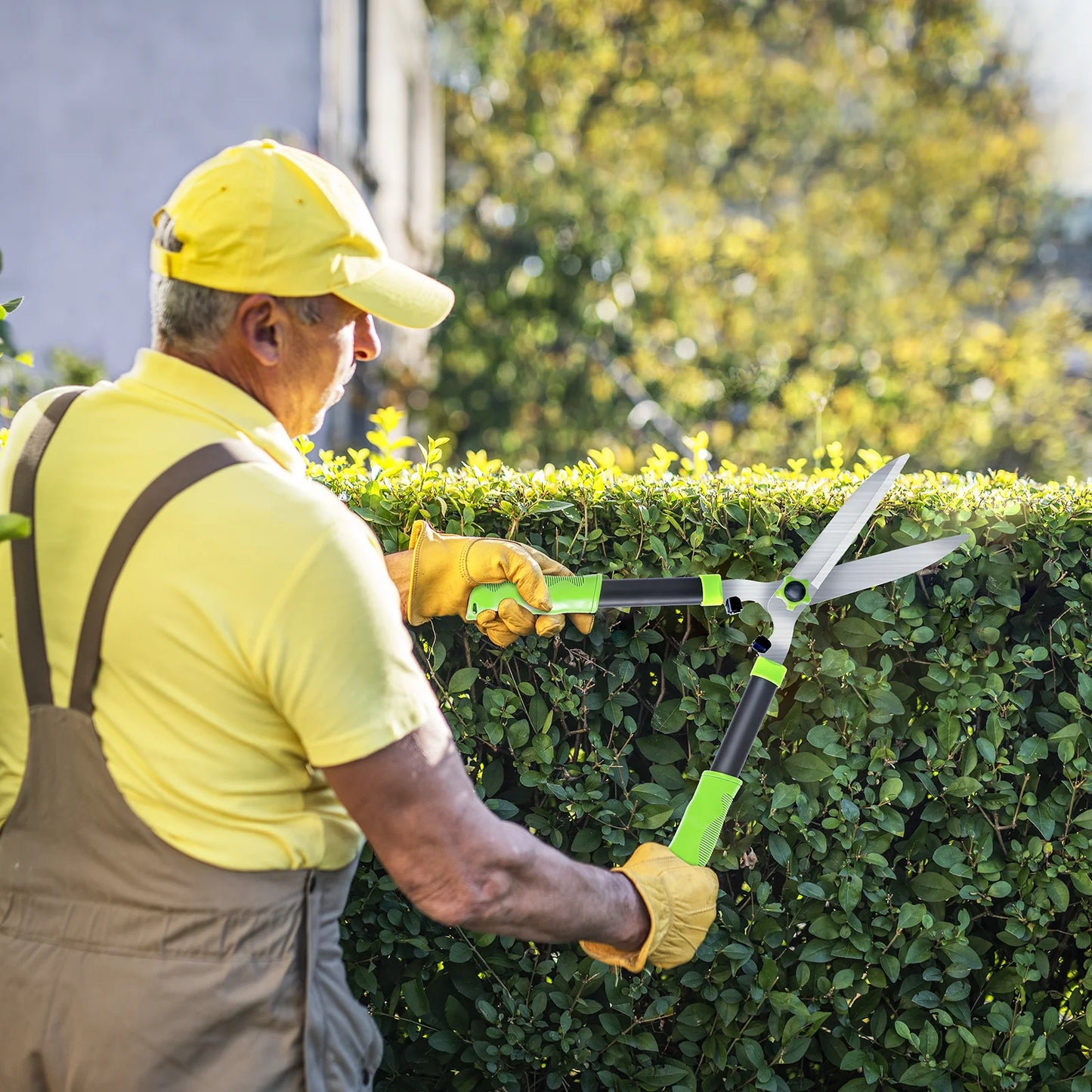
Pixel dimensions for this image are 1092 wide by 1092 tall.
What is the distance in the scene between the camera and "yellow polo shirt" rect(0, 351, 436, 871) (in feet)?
4.51

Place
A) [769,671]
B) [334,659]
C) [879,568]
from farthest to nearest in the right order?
1. [879,568]
2. [769,671]
3. [334,659]

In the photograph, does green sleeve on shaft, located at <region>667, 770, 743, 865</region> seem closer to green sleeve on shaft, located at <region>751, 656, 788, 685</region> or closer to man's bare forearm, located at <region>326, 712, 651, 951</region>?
green sleeve on shaft, located at <region>751, 656, 788, 685</region>

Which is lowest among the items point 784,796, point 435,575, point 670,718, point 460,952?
point 460,952

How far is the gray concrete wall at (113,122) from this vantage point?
26.5 ft

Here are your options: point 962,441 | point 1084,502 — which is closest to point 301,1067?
point 1084,502

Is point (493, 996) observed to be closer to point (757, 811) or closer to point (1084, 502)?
point (757, 811)

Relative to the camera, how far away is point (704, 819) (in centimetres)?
196

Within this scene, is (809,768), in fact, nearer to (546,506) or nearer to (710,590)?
(710,590)

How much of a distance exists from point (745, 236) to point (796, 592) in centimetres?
1425

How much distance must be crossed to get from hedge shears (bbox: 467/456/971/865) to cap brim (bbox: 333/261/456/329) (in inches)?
24.2

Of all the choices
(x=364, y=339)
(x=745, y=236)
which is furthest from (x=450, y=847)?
(x=745, y=236)

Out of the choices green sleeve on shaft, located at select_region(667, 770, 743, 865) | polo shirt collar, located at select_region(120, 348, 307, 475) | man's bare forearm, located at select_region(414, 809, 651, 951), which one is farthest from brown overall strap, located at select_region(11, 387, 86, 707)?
green sleeve on shaft, located at select_region(667, 770, 743, 865)

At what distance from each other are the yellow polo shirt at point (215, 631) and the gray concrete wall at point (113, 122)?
7067 millimetres

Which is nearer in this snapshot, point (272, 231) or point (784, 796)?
point (272, 231)
